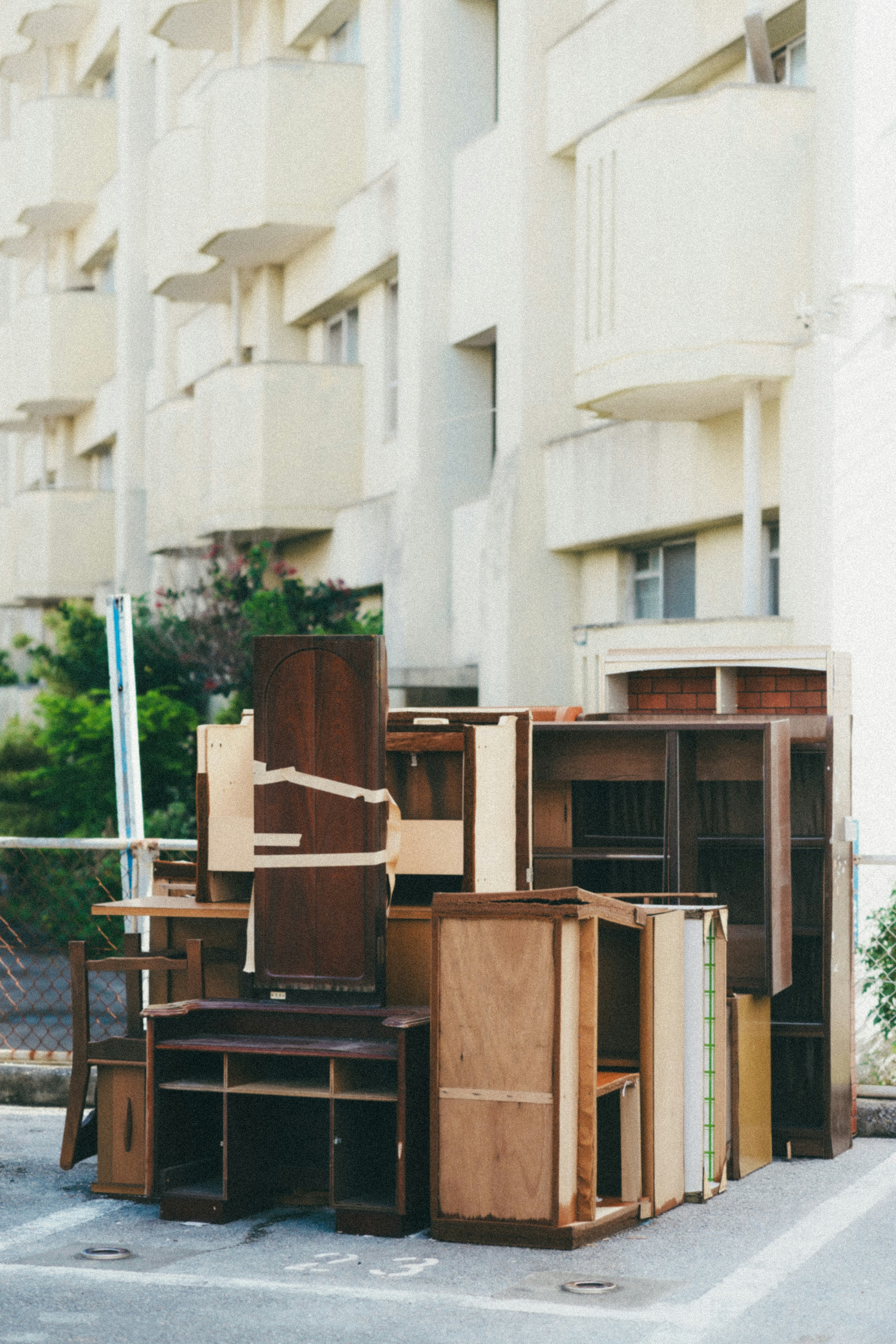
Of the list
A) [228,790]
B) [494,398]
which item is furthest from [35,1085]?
[494,398]

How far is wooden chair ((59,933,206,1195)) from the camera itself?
8.49 m

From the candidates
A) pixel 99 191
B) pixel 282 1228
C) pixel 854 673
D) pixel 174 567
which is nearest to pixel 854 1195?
pixel 282 1228

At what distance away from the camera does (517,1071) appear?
24.5 feet

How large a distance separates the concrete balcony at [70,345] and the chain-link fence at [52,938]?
33.9 feet

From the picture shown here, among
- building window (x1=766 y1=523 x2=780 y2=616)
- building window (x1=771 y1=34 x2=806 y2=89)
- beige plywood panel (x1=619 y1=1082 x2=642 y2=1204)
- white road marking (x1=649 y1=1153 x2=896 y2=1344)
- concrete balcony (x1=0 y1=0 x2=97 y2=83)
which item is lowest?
white road marking (x1=649 y1=1153 x2=896 y2=1344)

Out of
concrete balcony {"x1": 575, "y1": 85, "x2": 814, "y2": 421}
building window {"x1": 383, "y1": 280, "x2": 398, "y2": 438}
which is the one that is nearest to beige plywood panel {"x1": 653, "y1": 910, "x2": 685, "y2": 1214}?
concrete balcony {"x1": 575, "y1": 85, "x2": 814, "y2": 421}

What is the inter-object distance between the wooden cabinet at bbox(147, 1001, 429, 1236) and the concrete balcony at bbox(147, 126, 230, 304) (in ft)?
49.1

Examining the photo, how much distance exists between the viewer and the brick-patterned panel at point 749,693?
10461 millimetres

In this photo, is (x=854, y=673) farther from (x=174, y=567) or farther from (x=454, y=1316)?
(x=174, y=567)

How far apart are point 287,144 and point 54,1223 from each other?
1455 centimetres

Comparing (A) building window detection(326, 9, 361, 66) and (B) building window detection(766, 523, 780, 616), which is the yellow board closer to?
(B) building window detection(766, 523, 780, 616)

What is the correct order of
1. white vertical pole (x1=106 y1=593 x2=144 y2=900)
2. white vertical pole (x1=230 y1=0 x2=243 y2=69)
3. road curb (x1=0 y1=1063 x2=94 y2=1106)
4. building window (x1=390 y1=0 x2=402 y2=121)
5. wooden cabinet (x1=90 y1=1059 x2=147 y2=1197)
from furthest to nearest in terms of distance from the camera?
1. white vertical pole (x1=230 y1=0 x2=243 y2=69)
2. building window (x1=390 y1=0 x2=402 y2=121)
3. road curb (x1=0 y1=1063 x2=94 y2=1106)
4. white vertical pole (x1=106 y1=593 x2=144 y2=900)
5. wooden cabinet (x1=90 y1=1059 x2=147 y2=1197)

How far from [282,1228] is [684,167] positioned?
26.2 feet

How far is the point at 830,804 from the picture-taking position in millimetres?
9469
